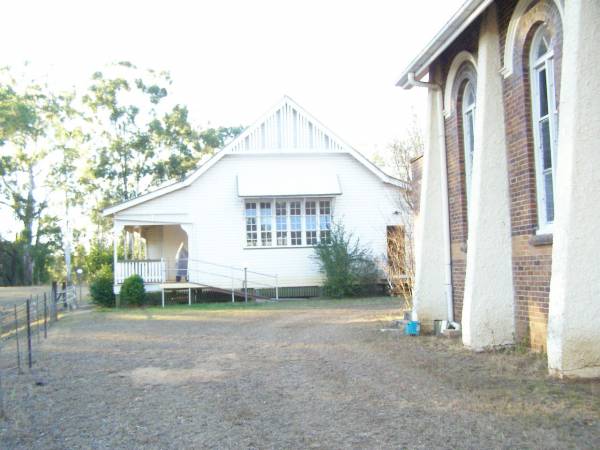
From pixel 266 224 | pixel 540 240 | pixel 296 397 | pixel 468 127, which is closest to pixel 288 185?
pixel 266 224

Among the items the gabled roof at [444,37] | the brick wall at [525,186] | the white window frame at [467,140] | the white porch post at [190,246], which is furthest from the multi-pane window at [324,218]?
the brick wall at [525,186]

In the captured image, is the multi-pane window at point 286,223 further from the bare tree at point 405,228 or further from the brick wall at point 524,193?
the brick wall at point 524,193

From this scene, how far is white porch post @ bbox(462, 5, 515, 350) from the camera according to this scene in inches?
349

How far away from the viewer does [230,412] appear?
21.3ft

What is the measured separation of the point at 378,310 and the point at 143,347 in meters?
7.52

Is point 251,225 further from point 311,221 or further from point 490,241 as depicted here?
point 490,241

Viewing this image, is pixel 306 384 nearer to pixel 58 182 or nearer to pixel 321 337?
pixel 321 337

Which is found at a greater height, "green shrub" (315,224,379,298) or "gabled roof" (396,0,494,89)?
"gabled roof" (396,0,494,89)

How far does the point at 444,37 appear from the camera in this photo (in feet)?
31.3

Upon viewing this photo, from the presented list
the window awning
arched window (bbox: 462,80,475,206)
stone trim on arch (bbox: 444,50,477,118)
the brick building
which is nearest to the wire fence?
the brick building

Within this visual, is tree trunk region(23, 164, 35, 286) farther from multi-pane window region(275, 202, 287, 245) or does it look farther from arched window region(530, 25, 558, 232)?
arched window region(530, 25, 558, 232)

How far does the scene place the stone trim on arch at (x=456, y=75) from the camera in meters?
10.2

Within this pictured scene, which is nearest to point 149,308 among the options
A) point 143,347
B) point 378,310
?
point 378,310

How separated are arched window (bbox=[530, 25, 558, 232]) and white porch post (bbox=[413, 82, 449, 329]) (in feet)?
9.67
